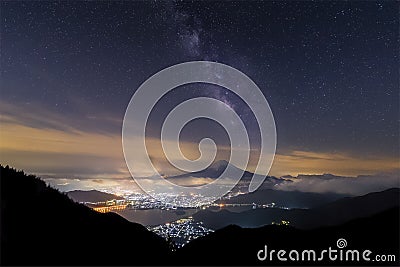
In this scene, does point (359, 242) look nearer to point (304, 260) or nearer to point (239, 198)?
point (304, 260)

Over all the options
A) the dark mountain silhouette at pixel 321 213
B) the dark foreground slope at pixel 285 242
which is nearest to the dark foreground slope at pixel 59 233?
the dark foreground slope at pixel 285 242

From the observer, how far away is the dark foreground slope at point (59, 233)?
1387 centimetres

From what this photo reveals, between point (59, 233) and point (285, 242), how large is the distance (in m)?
14.0

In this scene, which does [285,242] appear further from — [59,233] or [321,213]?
[321,213]

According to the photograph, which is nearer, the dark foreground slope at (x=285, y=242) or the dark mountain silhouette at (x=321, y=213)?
the dark foreground slope at (x=285, y=242)

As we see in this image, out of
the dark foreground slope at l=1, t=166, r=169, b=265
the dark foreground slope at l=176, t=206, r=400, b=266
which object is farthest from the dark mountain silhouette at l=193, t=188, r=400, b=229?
the dark foreground slope at l=1, t=166, r=169, b=265

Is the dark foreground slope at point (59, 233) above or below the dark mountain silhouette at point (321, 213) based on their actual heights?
above

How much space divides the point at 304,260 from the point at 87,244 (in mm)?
12102

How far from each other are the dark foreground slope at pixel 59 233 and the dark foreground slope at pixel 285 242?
267 cm

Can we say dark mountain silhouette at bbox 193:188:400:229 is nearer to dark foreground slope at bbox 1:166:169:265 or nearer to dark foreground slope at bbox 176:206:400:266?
dark foreground slope at bbox 176:206:400:266

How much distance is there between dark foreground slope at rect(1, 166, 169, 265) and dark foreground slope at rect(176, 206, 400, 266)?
2671 mm

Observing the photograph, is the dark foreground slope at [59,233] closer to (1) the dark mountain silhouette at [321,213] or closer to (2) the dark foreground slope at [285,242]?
(2) the dark foreground slope at [285,242]

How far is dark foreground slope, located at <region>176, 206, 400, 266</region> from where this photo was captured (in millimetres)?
17938

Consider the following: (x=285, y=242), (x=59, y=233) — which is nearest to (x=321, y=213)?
(x=285, y=242)
